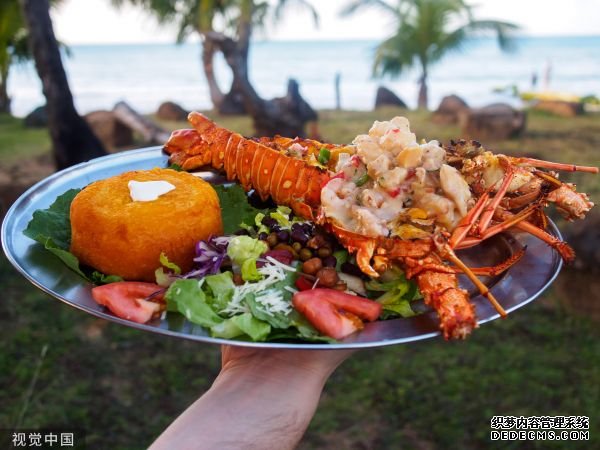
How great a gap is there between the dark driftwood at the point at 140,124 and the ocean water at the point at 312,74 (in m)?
11.8

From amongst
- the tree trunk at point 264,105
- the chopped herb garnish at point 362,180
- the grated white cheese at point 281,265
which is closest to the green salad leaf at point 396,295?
the grated white cheese at point 281,265

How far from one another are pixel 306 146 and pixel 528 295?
1990 millimetres

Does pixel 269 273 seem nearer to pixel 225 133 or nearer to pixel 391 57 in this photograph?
pixel 225 133

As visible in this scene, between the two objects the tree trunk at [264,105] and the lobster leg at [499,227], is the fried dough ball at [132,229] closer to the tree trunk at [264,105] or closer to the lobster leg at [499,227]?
the lobster leg at [499,227]

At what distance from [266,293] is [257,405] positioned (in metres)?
0.51

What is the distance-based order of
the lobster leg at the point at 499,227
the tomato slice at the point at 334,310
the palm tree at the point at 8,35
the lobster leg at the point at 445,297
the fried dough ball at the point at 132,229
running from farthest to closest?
the palm tree at the point at 8,35 → the fried dough ball at the point at 132,229 → the lobster leg at the point at 499,227 → the tomato slice at the point at 334,310 → the lobster leg at the point at 445,297

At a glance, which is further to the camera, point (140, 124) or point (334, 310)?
point (140, 124)

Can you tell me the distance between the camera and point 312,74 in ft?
198

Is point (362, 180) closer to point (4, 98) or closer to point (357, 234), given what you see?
point (357, 234)

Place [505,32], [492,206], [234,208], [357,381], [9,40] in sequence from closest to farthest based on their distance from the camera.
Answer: [492,206], [234,208], [357,381], [9,40], [505,32]

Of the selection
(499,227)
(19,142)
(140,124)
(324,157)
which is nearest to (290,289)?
(499,227)

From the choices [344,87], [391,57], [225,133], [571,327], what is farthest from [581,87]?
[225,133]

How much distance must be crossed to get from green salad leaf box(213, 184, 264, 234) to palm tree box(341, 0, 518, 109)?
16.5m

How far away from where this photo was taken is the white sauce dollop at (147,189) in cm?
297
